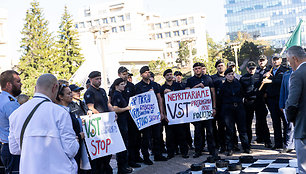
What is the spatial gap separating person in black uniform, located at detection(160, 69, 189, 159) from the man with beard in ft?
15.7

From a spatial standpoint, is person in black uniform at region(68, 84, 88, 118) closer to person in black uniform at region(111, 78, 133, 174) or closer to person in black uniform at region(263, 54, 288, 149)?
person in black uniform at region(111, 78, 133, 174)

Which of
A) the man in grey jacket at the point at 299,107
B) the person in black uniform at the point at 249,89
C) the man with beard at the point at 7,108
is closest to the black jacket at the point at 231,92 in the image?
the person in black uniform at the point at 249,89

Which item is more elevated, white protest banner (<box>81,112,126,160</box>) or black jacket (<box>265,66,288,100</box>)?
black jacket (<box>265,66,288,100</box>)

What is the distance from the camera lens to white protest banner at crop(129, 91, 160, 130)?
8.95m

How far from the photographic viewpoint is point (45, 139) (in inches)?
157

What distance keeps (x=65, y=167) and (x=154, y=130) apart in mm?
5444

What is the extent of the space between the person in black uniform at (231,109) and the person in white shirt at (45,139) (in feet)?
19.6

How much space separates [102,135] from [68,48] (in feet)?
190

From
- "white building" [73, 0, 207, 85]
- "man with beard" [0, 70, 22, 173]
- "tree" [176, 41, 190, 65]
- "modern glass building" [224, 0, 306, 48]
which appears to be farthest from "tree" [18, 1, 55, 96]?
"modern glass building" [224, 0, 306, 48]

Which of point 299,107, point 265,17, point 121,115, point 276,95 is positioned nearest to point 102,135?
point 121,115

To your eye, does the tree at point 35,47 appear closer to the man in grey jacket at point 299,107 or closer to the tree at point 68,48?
the tree at point 68,48

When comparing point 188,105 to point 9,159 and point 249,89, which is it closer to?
point 249,89

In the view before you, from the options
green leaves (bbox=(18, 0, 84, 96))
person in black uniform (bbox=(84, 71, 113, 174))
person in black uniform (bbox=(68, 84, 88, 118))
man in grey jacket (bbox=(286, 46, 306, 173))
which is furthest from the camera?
green leaves (bbox=(18, 0, 84, 96))

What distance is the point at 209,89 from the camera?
9.70 meters
